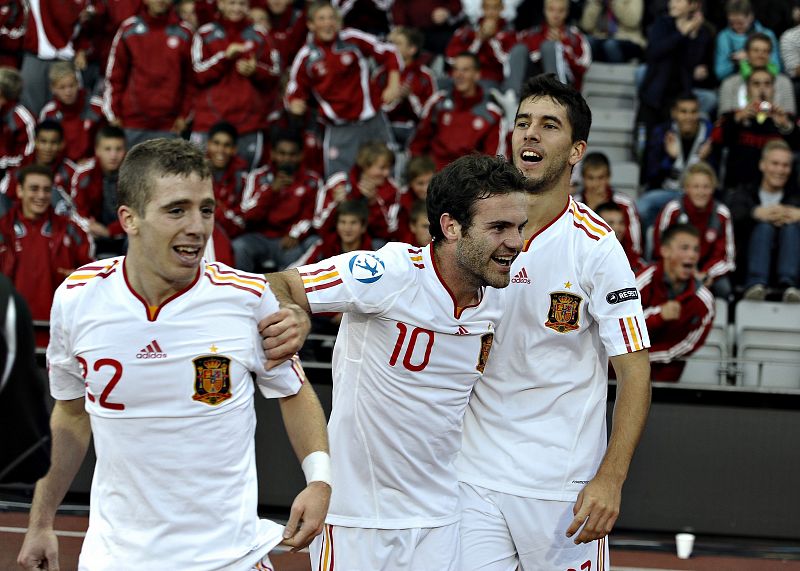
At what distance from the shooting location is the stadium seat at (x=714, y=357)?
25.5ft

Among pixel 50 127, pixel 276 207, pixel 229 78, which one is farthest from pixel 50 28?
pixel 276 207

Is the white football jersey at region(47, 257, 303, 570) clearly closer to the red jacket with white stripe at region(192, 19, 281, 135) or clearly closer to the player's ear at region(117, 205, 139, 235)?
the player's ear at region(117, 205, 139, 235)

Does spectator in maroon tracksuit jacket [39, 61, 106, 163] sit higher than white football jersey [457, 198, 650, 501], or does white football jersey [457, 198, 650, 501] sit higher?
spectator in maroon tracksuit jacket [39, 61, 106, 163]

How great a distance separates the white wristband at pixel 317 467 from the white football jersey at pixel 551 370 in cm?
112

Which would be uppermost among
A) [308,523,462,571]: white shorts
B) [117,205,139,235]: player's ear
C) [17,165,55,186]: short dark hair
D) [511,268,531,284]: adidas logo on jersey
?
[17,165,55,186]: short dark hair

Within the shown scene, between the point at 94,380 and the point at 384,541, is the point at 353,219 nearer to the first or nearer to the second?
the point at 384,541

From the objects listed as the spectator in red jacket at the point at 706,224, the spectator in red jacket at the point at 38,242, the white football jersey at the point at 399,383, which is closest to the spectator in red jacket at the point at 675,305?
the spectator in red jacket at the point at 706,224

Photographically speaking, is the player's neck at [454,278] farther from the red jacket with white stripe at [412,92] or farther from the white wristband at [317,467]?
the red jacket with white stripe at [412,92]

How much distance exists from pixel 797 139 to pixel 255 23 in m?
5.43

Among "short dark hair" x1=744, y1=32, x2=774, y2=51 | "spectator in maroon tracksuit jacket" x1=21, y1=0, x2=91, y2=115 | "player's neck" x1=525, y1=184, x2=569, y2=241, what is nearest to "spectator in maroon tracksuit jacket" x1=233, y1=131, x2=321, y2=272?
"spectator in maroon tracksuit jacket" x1=21, y1=0, x2=91, y2=115

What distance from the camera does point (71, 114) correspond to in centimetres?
1164

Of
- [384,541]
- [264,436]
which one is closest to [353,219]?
[264,436]

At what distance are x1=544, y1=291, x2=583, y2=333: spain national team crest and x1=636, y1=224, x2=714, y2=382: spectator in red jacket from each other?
338cm

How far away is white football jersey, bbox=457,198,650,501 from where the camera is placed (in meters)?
4.61
